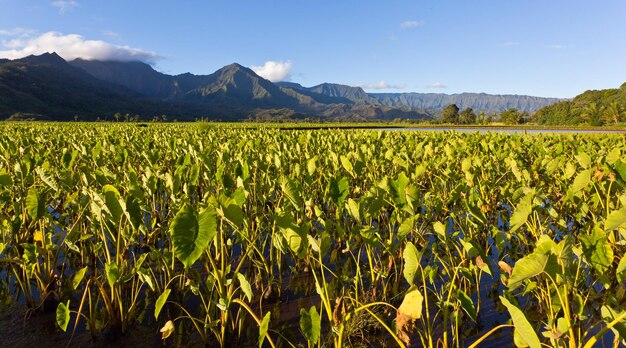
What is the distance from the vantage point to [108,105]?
138 m

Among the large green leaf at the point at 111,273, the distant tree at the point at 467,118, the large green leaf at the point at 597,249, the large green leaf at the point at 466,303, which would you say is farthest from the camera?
the distant tree at the point at 467,118

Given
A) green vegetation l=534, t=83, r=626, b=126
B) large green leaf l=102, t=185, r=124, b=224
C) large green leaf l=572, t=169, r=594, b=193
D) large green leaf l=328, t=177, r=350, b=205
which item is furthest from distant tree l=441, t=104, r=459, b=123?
large green leaf l=102, t=185, r=124, b=224

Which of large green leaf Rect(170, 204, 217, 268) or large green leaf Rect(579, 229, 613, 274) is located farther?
large green leaf Rect(579, 229, 613, 274)

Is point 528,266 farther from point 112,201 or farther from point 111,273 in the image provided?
point 112,201

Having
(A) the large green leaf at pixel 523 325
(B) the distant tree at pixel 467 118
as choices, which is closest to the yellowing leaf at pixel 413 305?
(A) the large green leaf at pixel 523 325

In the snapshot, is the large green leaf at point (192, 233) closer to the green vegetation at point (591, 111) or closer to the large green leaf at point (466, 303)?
the large green leaf at point (466, 303)

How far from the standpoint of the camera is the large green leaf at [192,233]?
1.93 meters

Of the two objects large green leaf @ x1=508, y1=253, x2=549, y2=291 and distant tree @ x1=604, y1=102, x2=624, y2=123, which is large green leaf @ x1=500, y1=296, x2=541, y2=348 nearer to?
large green leaf @ x1=508, y1=253, x2=549, y2=291

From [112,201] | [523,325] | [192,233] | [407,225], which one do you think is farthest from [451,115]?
[192,233]

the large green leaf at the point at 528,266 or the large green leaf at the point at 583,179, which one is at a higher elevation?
the large green leaf at the point at 583,179

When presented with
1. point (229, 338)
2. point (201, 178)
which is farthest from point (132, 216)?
point (201, 178)

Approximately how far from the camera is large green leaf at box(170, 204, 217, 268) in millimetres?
1932

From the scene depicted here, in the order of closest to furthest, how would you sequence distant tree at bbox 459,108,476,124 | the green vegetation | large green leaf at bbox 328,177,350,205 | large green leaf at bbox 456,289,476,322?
→ large green leaf at bbox 456,289,476,322, large green leaf at bbox 328,177,350,205, the green vegetation, distant tree at bbox 459,108,476,124

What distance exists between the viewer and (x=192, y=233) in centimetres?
197
